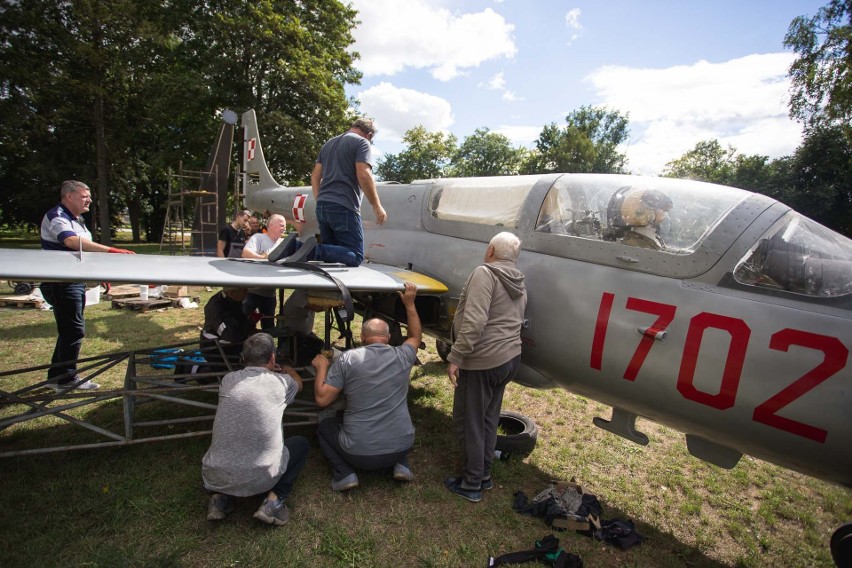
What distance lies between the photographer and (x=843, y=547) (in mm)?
2260

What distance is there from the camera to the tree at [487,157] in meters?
50.9

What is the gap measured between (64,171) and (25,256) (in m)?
30.2

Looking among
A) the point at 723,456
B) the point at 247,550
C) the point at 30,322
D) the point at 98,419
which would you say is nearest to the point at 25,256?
the point at 98,419

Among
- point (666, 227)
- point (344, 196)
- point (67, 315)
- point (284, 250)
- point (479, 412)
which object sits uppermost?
point (344, 196)

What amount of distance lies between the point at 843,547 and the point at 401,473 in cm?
266

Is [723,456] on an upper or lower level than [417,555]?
upper

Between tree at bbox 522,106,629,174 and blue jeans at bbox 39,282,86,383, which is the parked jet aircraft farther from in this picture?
tree at bbox 522,106,629,174

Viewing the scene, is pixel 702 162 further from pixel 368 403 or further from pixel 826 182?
pixel 368 403

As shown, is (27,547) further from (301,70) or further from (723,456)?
(301,70)

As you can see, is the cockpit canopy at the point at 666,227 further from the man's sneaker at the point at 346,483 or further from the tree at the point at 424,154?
the tree at the point at 424,154

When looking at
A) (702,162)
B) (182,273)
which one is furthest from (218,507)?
(702,162)

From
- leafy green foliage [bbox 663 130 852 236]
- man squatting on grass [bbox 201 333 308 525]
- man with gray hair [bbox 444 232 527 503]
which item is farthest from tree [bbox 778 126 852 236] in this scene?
man squatting on grass [bbox 201 333 308 525]

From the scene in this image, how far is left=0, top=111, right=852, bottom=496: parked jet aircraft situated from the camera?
223 cm

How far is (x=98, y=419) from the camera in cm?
414
